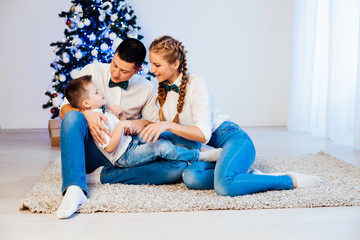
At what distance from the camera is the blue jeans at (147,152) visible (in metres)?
2.06

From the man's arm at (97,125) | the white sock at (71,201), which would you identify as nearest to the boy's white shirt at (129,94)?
the man's arm at (97,125)

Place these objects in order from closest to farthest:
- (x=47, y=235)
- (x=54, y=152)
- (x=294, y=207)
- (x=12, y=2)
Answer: (x=47, y=235)
(x=294, y=207)
(x=54, y=152)
(x=12, y=2)

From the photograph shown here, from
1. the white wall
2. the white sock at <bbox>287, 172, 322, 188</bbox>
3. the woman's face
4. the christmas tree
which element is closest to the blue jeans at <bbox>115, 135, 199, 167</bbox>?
the woman's face

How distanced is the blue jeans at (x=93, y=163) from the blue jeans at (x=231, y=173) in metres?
0.10

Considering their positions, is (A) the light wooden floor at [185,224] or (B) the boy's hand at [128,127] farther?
(B) the boy's hand at [128,127]

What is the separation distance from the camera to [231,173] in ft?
6.37

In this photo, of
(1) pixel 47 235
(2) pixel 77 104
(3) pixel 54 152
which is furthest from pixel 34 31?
(1) pixel 47 235

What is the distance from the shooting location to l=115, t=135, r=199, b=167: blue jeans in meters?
2.06

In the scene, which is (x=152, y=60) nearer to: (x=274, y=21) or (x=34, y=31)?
(x=34, y=31)

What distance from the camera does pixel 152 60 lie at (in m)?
2.05

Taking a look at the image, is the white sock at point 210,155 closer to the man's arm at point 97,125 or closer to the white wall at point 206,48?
the man's arm at point 97,125

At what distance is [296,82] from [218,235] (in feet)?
10.2

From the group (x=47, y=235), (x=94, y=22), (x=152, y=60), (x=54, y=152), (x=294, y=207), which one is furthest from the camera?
(x=94, y=22)

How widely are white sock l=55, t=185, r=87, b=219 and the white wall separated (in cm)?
277
